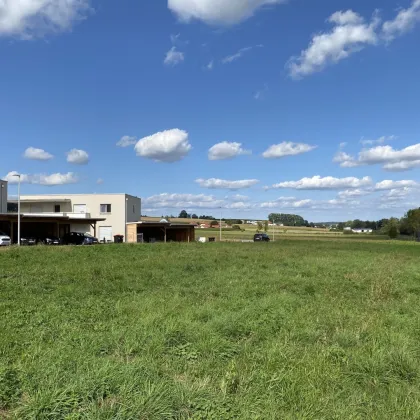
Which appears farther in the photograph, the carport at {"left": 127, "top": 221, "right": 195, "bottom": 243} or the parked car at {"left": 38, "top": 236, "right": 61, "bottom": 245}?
the carport at {"left": 127, "top": 221, "right": 195, "bottom": 243}

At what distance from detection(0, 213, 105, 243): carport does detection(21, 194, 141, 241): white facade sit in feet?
7.42

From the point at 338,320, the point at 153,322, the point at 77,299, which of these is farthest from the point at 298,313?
the point at 77,299

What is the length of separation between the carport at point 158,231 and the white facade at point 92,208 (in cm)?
190

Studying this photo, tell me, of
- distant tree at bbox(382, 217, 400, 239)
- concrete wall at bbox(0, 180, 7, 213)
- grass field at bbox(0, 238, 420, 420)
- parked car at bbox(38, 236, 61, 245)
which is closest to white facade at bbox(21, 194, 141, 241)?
concrete wall at bbox(0, 180, 7, 213)

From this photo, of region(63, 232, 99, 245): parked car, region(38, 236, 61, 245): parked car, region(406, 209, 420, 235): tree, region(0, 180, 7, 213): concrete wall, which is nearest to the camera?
region(38, 236, 61, 245): parked car

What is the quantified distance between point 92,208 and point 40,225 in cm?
893

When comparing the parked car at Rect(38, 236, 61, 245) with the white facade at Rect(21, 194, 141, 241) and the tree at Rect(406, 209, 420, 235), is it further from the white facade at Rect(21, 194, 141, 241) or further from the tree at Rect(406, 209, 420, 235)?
the tree at Rect(406, 209, 420, 235)

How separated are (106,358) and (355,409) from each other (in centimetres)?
308

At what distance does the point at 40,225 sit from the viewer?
5147cm

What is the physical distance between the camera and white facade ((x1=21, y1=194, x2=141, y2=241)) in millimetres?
57750

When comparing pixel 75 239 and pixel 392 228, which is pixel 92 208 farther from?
pixel 392 228

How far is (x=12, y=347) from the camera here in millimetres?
5852

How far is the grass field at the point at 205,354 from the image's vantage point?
13.2 ft

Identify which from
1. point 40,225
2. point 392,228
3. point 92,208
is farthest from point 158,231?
point 392,228
